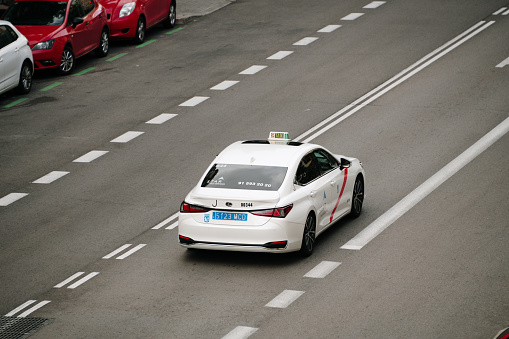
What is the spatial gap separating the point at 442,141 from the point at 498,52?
7.16 m

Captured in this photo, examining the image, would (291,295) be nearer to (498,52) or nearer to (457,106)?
(457,106)

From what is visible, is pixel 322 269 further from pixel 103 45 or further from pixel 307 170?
pixel 103 45

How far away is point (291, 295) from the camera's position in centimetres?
1207

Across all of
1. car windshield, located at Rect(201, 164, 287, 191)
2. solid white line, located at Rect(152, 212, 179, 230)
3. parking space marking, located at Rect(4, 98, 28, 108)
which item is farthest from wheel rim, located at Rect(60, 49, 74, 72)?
car windshield, located at Rect(201, 164, 287, 191)

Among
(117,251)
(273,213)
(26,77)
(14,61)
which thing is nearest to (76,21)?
(26,77)

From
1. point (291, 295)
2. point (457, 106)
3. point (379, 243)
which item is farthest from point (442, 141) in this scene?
point (291, 295)

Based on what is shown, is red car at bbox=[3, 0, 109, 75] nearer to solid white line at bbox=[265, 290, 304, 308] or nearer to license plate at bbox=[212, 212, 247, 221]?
license plate at bbox=[212, 212, 247, 221]

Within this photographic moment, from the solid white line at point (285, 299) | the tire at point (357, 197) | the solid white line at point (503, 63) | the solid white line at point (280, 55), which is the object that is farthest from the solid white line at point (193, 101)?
the solid white line at point (285, 299)

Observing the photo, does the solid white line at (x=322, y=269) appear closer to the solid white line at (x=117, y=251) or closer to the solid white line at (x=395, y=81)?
the solid white line at (x=117, y=251)

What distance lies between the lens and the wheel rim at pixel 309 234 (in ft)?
43.8

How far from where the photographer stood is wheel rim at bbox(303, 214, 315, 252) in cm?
1335

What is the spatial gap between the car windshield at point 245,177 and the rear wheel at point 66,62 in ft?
41.3

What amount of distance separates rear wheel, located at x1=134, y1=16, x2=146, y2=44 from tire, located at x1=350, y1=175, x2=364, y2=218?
14.3 m

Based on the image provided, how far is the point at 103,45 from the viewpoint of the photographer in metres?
27.2
